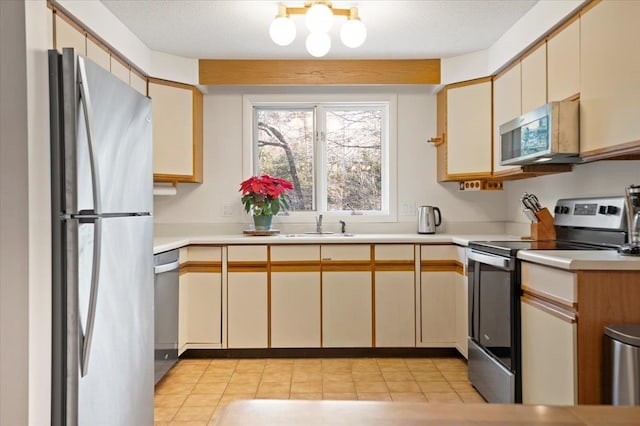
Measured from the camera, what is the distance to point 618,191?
2.57 meters

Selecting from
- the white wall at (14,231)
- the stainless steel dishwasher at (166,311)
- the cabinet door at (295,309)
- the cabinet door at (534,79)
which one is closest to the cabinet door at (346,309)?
the cabinet door at (295,309)

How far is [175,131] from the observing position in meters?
3.76

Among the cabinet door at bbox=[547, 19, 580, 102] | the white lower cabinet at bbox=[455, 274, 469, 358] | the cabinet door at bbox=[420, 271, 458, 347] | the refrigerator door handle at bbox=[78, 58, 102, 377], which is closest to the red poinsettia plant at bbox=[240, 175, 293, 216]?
the cabinet door at bbox=[420, 271, 458, 347]

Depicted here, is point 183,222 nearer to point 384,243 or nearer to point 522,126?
point 384,243

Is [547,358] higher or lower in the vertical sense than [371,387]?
higher

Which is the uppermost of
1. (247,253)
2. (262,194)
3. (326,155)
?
(326,155)

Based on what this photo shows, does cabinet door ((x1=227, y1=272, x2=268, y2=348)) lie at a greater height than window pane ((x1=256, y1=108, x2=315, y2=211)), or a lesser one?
lesser

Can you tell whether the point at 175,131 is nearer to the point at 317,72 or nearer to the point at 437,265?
the point at 317,72

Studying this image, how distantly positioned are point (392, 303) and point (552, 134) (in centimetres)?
171

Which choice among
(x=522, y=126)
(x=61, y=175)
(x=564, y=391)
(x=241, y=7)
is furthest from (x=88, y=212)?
(x=522, y=126)

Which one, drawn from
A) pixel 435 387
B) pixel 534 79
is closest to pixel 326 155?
pixel 534 79

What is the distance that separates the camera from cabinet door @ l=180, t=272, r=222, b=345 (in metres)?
3.63

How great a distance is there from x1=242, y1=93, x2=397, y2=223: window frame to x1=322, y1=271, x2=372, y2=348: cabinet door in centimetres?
68

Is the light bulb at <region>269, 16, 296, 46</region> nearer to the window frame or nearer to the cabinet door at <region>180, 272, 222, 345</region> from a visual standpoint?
the window frame
